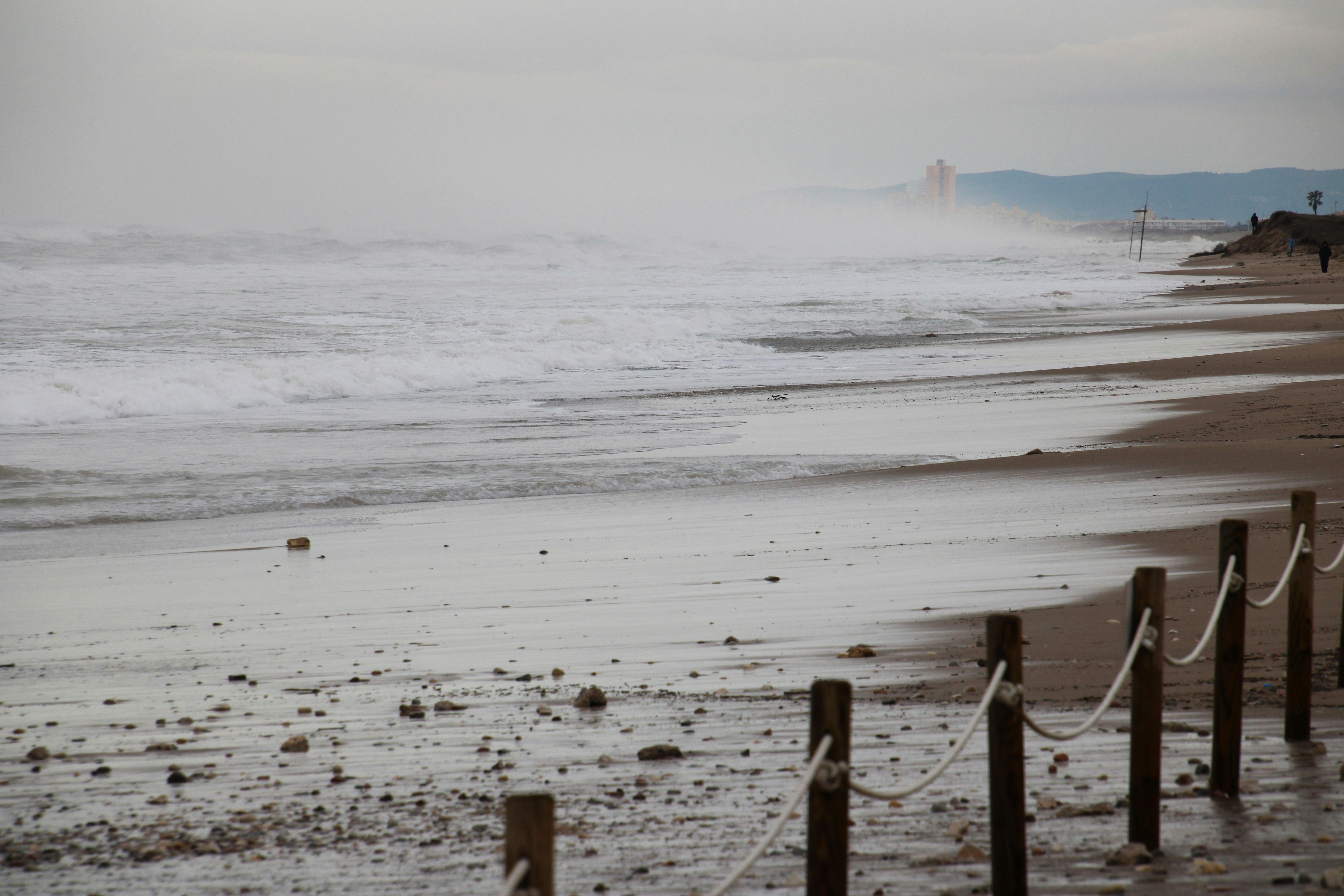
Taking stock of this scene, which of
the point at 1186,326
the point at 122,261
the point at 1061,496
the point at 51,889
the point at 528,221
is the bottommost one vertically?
the point at 51,889

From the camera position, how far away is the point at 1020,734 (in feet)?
10.4

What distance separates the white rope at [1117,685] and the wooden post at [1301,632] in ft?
3.98

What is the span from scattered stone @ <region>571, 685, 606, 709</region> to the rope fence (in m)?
1.32

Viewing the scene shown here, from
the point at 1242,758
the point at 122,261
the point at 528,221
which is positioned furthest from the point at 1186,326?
the point at 528,221

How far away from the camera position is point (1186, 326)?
29.3 meters

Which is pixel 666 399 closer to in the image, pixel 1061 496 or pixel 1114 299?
pixel 1061 496

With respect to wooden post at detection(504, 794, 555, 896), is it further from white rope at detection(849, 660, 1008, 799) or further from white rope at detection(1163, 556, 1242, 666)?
white rope at detection(1163, 556, 1242, 666)

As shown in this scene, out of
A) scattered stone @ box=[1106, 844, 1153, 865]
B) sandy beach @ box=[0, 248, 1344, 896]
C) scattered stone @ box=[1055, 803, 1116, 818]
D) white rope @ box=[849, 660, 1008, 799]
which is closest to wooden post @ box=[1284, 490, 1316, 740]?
sandy beach @ box=[0, 248, 1344, 896]

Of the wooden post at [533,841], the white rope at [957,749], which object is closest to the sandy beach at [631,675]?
the white rope at [957,749]

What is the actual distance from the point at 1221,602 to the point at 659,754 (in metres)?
1.99

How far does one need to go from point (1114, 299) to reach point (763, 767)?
141 feet

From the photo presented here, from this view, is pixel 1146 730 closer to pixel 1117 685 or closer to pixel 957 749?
pixel 1117 685

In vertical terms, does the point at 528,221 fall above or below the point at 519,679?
above

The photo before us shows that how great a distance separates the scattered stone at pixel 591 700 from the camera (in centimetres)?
504
